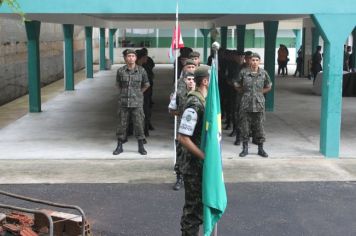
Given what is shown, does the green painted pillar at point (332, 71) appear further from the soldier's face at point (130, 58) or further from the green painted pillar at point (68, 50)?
the green painted pillar at point (68, 50)

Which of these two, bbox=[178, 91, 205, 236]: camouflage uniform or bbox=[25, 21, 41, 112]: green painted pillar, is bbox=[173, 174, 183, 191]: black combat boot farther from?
bbox=[25, 21, 41, 112]: green painted pillar

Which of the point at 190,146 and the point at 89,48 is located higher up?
the point at 89,48

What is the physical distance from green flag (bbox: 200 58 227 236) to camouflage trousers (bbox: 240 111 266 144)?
14.4ft

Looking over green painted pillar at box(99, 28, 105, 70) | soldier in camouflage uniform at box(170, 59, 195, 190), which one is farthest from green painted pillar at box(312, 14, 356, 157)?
green painted pillar at box(99, 28, 105, 70)

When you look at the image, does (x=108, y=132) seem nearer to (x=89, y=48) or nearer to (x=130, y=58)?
(x=130, y=58)

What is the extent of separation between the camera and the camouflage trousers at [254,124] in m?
8.66

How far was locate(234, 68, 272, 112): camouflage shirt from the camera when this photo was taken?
8.54 metres

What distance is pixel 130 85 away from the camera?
28.1 feet

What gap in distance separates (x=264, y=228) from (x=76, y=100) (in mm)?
12307

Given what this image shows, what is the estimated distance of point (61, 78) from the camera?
2559 cm

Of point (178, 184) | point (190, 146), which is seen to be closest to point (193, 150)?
point (190, 146)

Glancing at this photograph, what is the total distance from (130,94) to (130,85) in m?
0.15

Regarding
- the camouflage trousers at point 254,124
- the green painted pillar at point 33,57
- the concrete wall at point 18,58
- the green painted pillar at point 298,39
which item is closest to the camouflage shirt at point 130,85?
the camouflage trousers at point 254,124

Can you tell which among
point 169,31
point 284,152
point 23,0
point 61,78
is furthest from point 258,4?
point 169,31
